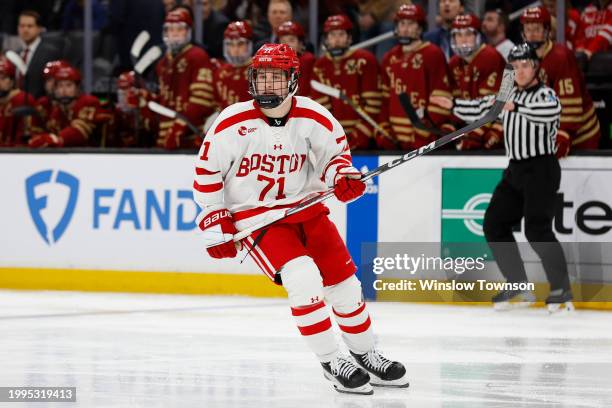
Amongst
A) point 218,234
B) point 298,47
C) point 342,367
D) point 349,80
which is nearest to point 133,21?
point 298,47

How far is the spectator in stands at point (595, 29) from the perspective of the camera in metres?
8.12

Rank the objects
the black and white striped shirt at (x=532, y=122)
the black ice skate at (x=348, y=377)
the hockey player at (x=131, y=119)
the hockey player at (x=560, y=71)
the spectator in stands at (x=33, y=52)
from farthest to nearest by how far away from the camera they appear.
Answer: the spectator in stands at (x=33, y=52) → the hockey player at (x=131, y=119) → the hockey player at (x=560, y=71) → the black and white striped shirt at (x=532, y=122) → the black ice skate at (x=348, y=377)

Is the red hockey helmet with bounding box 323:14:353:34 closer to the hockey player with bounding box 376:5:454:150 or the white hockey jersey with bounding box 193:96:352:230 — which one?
the hockey player with bounding box 376:5:454:150

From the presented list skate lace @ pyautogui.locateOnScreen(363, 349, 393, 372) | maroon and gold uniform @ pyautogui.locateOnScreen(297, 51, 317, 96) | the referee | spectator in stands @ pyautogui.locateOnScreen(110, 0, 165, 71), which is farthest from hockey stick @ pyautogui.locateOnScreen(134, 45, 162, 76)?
skate lace @ pyautogui.locateOnScreen(363, 349, 393, 372)

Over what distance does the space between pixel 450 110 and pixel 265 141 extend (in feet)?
9.72

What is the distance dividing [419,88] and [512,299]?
1332 mm

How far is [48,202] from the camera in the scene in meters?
8.34

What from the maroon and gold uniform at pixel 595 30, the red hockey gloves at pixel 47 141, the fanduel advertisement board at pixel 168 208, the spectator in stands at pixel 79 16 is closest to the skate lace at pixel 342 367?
the fanduel advertisement board at pixel 168 208

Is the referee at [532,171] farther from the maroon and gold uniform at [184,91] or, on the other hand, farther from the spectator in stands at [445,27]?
the maroon and gold uniform at [184,91]

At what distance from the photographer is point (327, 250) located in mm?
4824

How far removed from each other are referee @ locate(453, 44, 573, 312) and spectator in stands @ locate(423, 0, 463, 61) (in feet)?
3.43

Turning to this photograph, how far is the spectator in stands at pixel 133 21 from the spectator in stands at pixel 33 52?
473 millimetres

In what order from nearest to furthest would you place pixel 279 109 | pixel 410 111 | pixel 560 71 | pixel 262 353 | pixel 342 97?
1. pixel 279 109
2. pixel 262 353
3. pixel 560 71
4. pixel 410 111
5. pixel 342 97

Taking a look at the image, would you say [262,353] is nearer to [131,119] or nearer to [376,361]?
[376,361]
